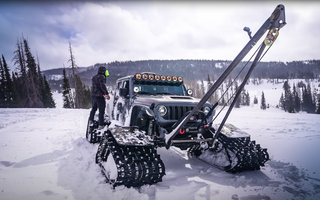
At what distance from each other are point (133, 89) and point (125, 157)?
2.40 metres

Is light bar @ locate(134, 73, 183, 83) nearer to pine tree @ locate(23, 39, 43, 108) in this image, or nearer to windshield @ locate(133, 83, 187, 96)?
windshield @ locate(133, 83, 187, 96)

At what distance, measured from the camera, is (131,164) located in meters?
3.53

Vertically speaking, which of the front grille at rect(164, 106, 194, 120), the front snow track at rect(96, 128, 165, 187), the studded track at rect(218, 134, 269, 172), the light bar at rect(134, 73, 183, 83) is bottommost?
the studded track at rect(218, 134, 269, 172)

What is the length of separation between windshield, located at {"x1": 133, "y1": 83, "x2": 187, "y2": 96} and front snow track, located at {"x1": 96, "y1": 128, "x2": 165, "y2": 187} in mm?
1888

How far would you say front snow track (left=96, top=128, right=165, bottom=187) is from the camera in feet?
11.3

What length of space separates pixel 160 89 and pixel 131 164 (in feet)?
9.56

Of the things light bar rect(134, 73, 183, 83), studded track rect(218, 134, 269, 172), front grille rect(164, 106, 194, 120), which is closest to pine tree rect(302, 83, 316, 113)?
studded track rect(218, 134, 269, 172)

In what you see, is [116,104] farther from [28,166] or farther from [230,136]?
[230,136]

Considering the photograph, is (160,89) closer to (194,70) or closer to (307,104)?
(307,104)

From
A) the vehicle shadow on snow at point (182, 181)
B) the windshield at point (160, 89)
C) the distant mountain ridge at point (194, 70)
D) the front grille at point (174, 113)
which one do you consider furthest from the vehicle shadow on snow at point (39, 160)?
the distant mountain ridge at point (194, 70)

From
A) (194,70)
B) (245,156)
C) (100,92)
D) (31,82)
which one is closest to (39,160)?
(100,92)

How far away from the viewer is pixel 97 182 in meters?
3.77

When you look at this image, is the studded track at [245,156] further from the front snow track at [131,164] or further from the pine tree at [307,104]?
the pine tree at [307,104]

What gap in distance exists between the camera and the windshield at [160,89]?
18.8 feet
